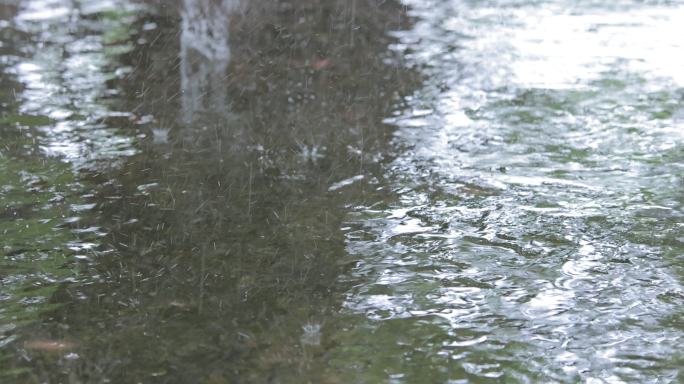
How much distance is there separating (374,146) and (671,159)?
1795 millimetres

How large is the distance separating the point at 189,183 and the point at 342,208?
92 cm

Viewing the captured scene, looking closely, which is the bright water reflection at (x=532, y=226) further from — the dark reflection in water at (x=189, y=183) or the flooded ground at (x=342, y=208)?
the dark reflection in water at (x=189, y=183)

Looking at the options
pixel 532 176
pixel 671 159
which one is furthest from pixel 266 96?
pixel 671 159

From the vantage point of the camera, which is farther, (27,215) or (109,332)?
Result: (27,215)

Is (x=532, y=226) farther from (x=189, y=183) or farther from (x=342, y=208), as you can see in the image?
(x=189, y=183)

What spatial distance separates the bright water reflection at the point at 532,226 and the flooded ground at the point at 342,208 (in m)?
0.01

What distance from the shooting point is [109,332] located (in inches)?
127

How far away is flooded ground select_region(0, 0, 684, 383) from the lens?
10.3 feet

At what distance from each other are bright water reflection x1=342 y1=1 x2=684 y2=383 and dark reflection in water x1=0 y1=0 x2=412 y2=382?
0.27 m

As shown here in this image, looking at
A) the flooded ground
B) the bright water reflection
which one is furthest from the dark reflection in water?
the bright water reflection

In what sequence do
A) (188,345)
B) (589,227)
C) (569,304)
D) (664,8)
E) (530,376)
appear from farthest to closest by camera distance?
(664,8)
(589,227)
(569,304)
(188,345)
(530,376)

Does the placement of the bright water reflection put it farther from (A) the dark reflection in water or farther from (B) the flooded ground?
(A) the dark reflection in water

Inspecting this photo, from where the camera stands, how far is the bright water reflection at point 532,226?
311cm

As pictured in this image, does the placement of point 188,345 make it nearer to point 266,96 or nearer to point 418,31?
point 266,96
